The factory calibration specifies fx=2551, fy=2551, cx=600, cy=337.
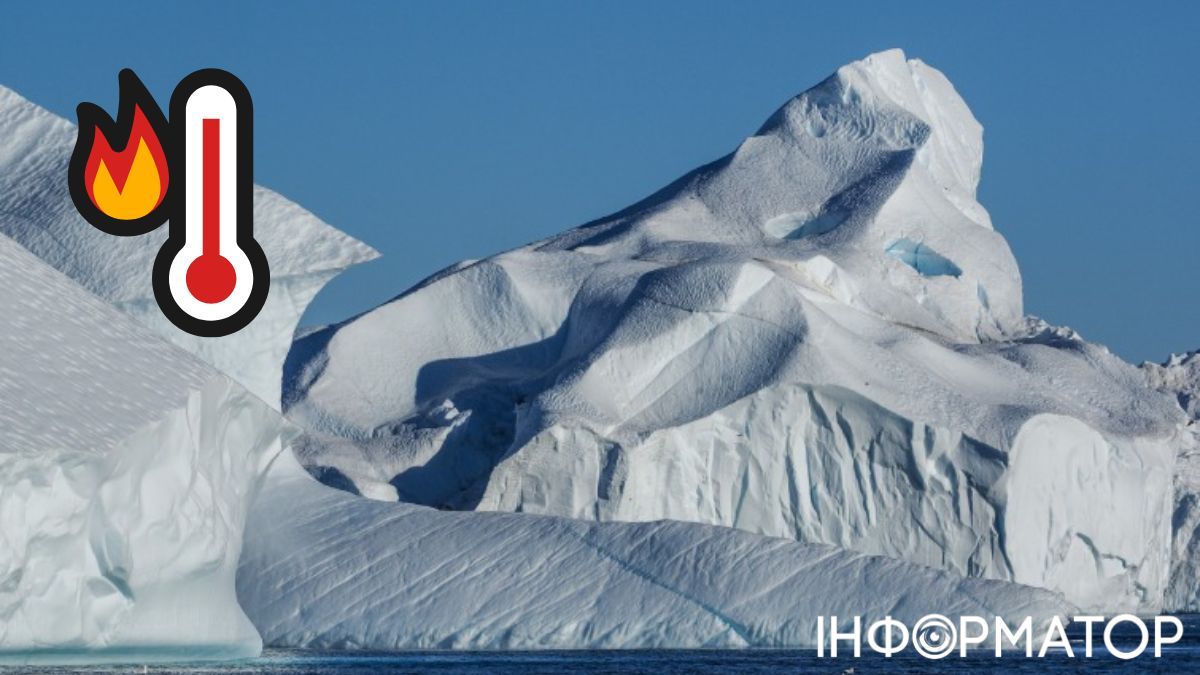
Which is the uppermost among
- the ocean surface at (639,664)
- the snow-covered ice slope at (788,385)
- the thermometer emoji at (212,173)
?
the snow-covered ice slope at (788,385)

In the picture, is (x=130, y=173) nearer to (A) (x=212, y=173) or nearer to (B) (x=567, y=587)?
(A) (x=212, y=173)

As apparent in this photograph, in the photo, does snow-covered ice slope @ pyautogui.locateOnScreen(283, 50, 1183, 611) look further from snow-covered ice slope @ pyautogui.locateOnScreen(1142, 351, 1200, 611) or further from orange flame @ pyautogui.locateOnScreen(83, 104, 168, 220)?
orange flame @ pyautogui.locateOnScreen(83, 104, 168, 220)

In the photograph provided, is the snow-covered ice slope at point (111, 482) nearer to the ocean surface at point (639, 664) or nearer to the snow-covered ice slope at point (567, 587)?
the ocean surface at point (639, 664)

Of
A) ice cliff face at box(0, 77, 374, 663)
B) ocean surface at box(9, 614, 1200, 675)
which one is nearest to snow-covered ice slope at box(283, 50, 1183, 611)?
ocean surface at box(9, 614, 1200, 675)

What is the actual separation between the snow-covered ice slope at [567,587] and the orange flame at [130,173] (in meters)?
5.41

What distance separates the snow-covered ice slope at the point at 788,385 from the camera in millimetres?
39219

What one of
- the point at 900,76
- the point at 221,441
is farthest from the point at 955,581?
the point at 900,76

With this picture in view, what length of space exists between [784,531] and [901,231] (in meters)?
8.72

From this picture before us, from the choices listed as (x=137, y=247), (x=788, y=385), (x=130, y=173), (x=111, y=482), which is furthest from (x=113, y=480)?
(x=788, y=385)

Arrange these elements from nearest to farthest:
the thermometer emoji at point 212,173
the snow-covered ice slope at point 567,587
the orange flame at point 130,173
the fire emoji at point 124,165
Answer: the thermometer emoji at point 212,173 < the fire emoji at point 124,165 < the orange flame at point 130,173 < the snow-covered ice slope at point 567,587

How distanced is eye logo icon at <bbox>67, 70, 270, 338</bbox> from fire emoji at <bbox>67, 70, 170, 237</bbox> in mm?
15

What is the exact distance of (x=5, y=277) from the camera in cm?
2631

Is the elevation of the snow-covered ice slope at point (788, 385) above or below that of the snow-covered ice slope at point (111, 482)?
above

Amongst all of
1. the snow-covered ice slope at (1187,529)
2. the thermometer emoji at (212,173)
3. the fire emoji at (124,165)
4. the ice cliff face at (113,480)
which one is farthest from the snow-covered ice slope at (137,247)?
→ the snow-covered ice slope at (1187,529)
